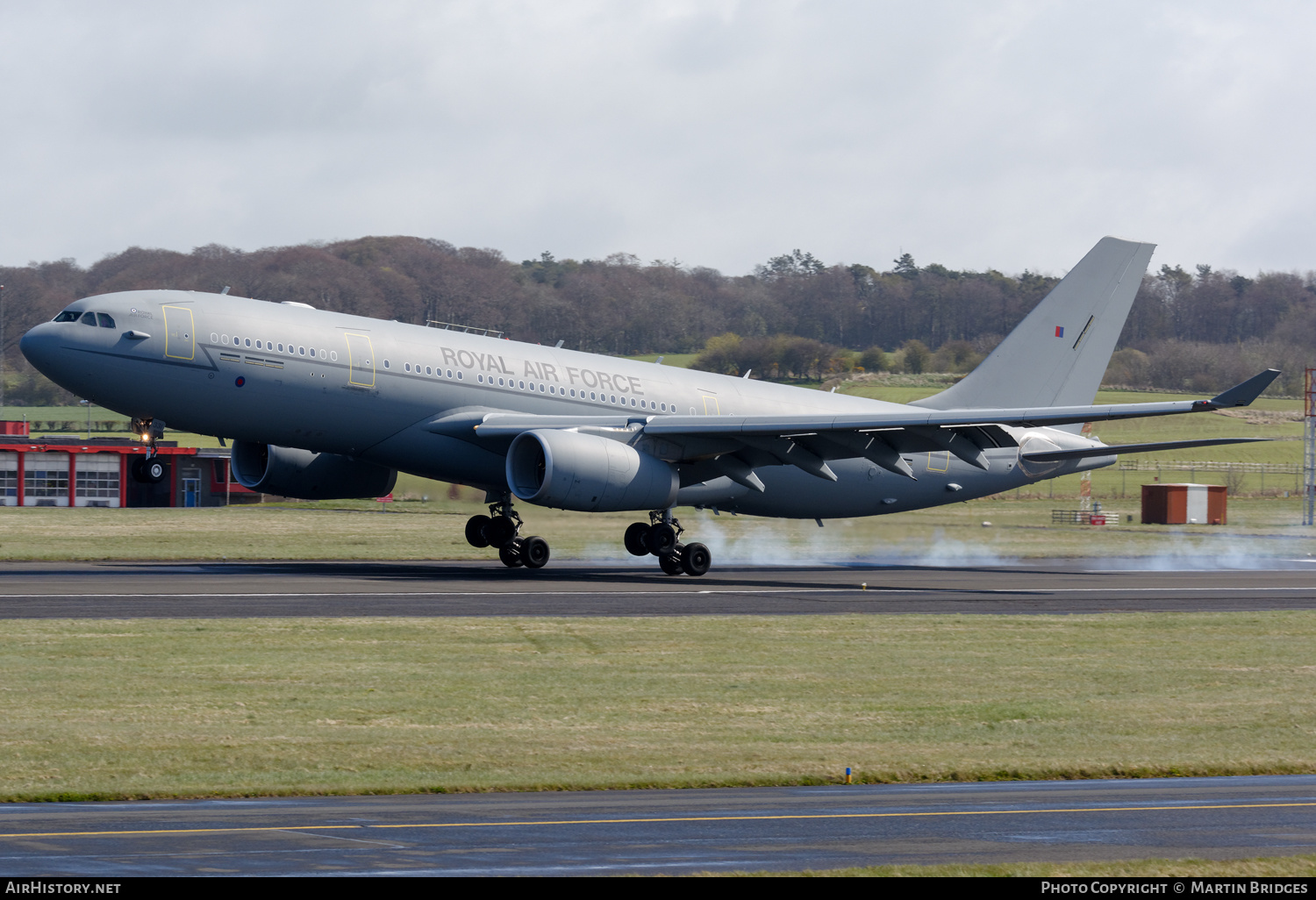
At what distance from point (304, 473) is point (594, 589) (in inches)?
414

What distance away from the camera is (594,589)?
31.2 m

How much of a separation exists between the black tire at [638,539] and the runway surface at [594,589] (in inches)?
26.9

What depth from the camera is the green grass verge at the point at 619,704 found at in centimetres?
1334

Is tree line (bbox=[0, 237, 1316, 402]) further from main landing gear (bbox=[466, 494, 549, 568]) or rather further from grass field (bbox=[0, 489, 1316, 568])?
main landing gear (bbox=[466, 494, 549, 568])

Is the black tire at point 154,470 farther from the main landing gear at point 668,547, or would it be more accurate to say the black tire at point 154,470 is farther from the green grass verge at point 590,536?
the main landing gear at point 668,547

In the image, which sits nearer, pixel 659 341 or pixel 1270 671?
pixel 1270 671

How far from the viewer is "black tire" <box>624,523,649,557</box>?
36.2 meters

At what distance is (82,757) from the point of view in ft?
43.9

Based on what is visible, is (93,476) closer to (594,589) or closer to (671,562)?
(671,562)

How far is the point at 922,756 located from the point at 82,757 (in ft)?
26.4

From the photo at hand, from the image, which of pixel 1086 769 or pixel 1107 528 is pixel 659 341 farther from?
pixel 1086 769

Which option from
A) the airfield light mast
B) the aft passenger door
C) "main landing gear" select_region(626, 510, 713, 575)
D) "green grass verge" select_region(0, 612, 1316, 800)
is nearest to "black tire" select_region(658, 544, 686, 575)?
"main landing gear" select_region(626, 510, 713, 575)

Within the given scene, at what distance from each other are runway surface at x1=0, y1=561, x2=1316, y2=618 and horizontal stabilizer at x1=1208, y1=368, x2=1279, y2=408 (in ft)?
13.9

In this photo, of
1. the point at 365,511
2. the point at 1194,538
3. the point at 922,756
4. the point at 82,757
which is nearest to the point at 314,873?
the point at 82,757
